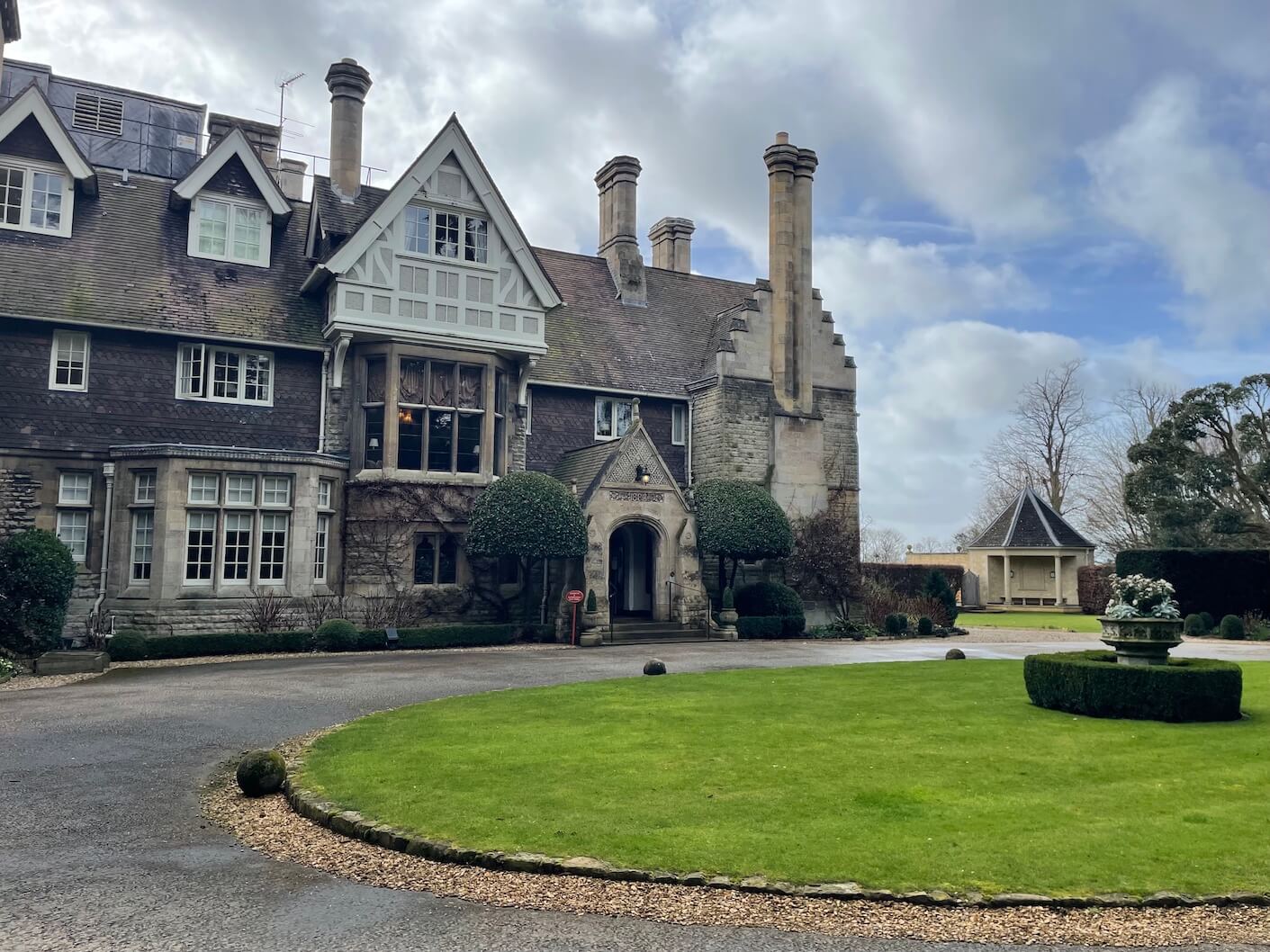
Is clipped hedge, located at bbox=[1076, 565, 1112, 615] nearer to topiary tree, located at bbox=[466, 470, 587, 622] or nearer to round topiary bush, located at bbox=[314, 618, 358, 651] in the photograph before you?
topiary tree, located at bbox=[466, 470, 587, 622]

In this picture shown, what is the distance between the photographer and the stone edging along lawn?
6.55 m

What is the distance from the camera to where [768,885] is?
669 centimetres

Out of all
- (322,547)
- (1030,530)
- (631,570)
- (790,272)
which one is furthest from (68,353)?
(1030,530)

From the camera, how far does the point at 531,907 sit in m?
6.56

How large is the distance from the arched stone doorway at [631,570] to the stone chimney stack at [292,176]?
54.9ft

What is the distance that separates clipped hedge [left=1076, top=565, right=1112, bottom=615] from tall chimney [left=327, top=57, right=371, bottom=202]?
37267 millimetres

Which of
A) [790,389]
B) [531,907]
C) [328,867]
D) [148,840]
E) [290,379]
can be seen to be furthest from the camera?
[790,389]

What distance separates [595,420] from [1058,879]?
2517 cm

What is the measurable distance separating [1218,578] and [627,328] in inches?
928

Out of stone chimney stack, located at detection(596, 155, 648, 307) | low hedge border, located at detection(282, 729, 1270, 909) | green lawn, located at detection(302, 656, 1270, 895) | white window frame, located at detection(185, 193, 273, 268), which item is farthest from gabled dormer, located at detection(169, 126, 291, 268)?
low hedge border, located at detection(282, 729, 1270, 909)

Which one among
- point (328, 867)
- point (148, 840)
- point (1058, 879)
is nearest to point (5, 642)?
point (148, 840)

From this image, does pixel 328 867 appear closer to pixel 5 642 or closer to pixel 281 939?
pixel 281 939

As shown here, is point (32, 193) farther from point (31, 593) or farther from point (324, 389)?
→ point (31, 593)

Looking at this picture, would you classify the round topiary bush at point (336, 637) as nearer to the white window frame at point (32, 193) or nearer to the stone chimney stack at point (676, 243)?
the white window frame at point (32, 193)
